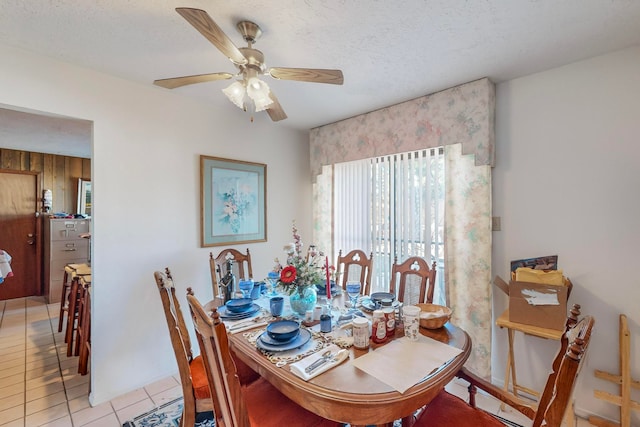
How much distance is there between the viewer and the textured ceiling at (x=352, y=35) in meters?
1.47

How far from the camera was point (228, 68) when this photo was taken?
6.81ft

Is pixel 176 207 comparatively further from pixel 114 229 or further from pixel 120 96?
pixel 120 96

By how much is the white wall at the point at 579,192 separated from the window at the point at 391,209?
49cm

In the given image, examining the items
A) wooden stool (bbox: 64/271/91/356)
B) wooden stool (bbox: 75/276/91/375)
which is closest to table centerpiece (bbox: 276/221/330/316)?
wooden stool (bbox: 75/276/91/375)

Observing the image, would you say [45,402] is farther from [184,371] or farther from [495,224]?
[495,224]

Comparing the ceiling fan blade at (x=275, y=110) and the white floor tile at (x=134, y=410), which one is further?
the white floor tile at (x=134, y=410)

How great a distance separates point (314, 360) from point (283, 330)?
10.6 inches

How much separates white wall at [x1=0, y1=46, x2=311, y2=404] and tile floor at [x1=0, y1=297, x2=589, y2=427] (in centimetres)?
13

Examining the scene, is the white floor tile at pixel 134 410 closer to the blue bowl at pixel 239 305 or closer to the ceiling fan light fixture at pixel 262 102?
the blue bowl at pixel 239 305

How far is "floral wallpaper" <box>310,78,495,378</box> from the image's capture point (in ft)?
7.37

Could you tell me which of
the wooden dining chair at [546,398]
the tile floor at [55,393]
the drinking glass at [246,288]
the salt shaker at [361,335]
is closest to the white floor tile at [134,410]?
the tile floor at [55,393]

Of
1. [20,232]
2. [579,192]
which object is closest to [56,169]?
[20,232]

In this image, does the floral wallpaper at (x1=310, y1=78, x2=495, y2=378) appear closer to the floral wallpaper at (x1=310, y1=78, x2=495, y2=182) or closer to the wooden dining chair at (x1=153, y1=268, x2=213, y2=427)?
the floral wallpaper at (x1=310, y1=78, x2=495, y2=182)

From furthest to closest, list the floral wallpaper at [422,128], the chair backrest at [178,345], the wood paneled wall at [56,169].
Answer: the wood paneled wall at [56,169], the floral wallpaper at [422,128], the chair backrest at [178,345]
